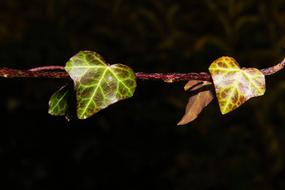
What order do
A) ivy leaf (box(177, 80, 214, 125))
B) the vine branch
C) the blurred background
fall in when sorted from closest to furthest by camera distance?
the vine branch, ivy leaf (box(177, 80, 214, 125)), the blurred background

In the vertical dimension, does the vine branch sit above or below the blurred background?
above

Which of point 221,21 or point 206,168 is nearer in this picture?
point 206,168

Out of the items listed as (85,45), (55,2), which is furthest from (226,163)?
(55,2)

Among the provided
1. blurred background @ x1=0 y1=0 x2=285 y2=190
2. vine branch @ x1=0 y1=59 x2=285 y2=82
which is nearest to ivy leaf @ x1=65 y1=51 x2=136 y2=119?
vine branch @ x1=0 y1=59 x2=285 y2=82

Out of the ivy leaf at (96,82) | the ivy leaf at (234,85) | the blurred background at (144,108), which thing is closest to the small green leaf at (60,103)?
the ivy leaf at (96,82)

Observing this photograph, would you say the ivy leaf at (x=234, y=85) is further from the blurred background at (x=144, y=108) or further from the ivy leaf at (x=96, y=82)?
the blurred background at (x=144, y=108)

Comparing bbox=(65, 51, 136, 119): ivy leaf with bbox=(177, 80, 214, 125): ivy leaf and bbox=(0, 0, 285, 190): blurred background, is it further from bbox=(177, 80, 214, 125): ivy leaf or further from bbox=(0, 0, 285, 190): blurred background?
bbox=(0, 0, 285, 190): blurred background

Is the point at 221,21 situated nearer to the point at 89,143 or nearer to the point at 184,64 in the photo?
the point at 184,64

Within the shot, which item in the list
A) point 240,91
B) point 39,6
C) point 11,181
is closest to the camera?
point 240,91
